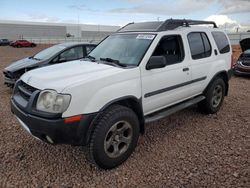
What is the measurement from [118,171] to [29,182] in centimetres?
110

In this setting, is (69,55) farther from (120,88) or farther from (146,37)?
(120,88)

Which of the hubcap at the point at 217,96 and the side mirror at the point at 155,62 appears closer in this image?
the side mirror at the point at 155,62

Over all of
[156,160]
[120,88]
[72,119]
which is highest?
[120,88]

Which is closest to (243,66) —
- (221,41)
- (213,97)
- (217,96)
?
(221,41)

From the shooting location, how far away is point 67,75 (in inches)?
123

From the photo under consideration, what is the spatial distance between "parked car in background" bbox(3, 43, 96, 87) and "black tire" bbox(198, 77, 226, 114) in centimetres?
433

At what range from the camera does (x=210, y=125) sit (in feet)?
15.3

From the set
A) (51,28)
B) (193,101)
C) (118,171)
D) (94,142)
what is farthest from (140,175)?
(51,28)

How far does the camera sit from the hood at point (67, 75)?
9.43 ft

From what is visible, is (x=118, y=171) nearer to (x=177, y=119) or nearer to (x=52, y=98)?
(x=52, y=98)

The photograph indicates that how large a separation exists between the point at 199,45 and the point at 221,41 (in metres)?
0.95

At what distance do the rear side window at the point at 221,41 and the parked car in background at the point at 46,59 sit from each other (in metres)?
4.26

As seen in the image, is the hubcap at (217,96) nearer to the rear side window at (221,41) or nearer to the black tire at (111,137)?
the rear side window at (221,41)

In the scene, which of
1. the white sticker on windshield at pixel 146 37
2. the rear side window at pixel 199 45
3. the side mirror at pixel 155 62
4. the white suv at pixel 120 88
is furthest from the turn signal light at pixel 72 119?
the rear side window at pixel 199 45
